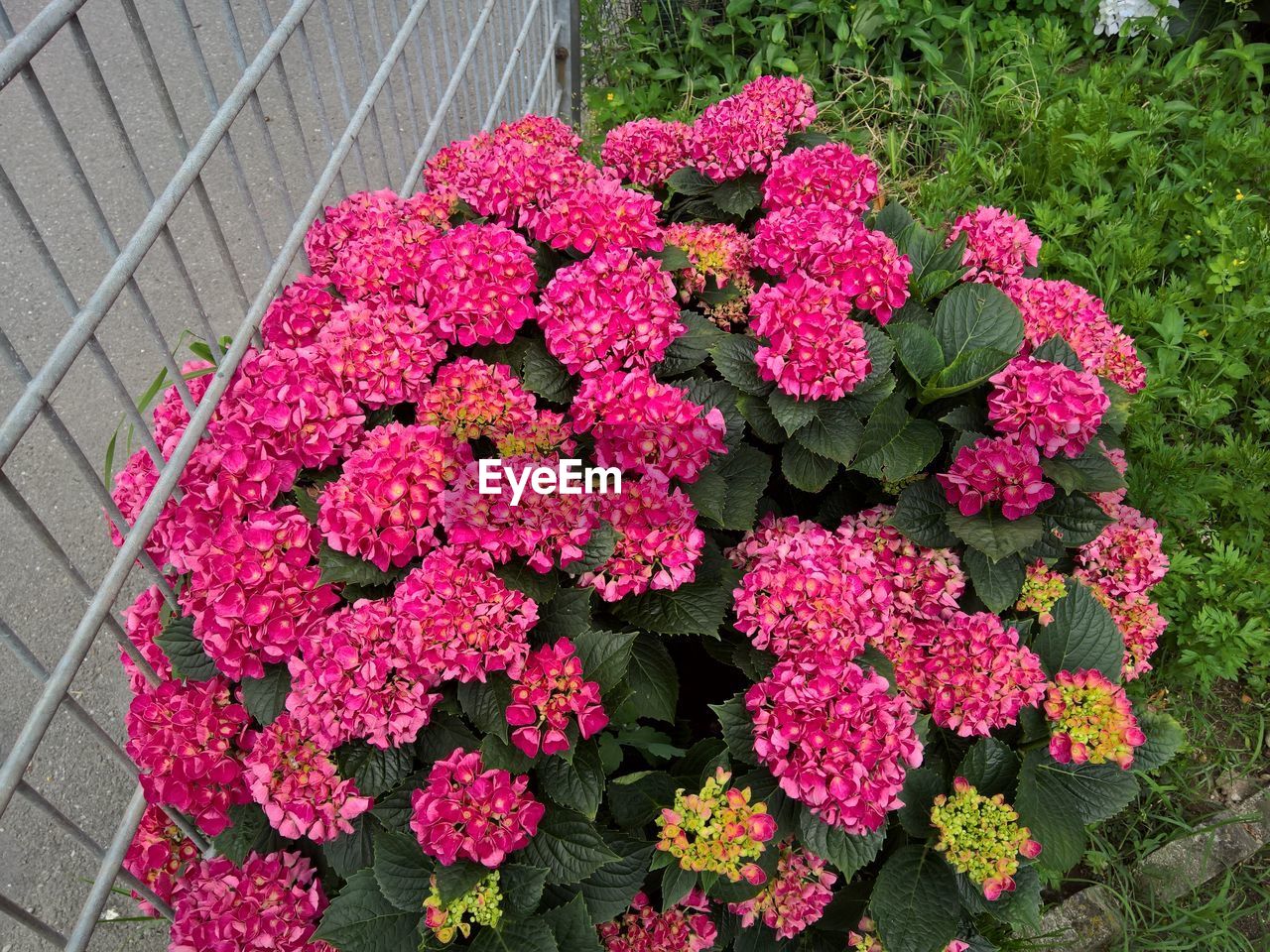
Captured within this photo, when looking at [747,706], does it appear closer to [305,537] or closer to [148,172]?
[305,537]

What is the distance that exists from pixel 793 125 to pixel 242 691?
1.95 meters

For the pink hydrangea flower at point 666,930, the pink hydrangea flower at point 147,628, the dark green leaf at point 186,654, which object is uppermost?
A: the dark green leaf at point 186,654

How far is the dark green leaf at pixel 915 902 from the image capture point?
4.93 ft

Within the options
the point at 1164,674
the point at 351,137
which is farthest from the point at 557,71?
the point at 1164,674

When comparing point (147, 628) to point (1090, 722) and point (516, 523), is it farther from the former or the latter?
point (1090, 722)

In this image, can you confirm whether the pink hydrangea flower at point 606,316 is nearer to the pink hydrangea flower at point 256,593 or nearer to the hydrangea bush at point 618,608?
the hydrangea bush at point 618,608

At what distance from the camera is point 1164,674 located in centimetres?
243

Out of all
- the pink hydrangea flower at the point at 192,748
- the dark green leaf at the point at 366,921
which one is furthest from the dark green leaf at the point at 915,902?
the pink hydrangea flower at the point at 192,748

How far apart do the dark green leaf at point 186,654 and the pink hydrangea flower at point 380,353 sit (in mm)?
509

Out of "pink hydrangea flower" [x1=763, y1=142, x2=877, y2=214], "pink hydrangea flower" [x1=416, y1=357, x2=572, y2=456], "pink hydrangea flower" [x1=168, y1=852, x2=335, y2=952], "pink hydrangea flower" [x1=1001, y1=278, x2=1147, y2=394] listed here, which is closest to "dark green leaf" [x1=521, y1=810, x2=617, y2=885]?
"pink hydrangea flower" [x1=168, y1=852, x2=335, y2=952]

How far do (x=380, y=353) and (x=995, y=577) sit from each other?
4.12ft

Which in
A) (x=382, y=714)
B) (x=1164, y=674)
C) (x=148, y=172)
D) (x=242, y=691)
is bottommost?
(x=1164, y=674)

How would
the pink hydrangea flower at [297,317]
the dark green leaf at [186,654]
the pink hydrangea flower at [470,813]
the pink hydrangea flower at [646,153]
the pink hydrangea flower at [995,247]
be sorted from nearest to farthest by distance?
1. the pink hydrangea flower at [470,813]
2. the dark green leaf at [186,654]
3. the pink hydrangea flower at [297,317]
4. the pink hydrangea flower at [995,247]
5. the pink hydrangea flower at [646,153]

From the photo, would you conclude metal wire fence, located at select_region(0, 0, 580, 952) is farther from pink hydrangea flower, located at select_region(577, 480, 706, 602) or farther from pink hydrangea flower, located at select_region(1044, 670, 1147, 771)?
pink hydrangea flower, located at select_region(1044, 670, 1147, 771)
